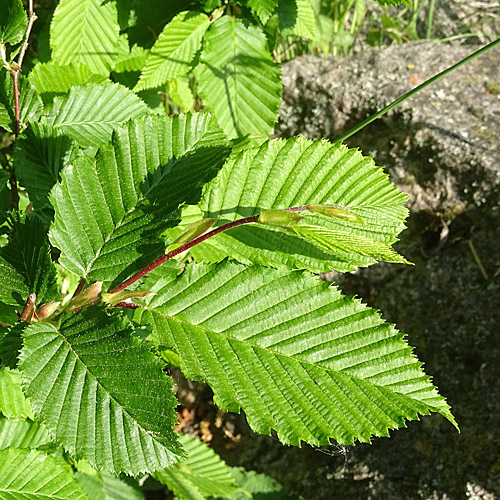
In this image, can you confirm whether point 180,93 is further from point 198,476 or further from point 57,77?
point 198,476

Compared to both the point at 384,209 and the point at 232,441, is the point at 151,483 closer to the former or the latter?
the point at 232,441

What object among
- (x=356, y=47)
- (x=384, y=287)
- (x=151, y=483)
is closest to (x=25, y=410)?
(x=151, y=483)

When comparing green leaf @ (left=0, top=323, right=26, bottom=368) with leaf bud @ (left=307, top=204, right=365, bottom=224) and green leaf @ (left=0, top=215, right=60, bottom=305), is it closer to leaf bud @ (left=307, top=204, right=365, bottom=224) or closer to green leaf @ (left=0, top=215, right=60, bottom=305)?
green leaf @ (left=0, top=215, right=60, bottom=305)

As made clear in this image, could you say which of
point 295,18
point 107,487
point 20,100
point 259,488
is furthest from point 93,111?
point 259,488

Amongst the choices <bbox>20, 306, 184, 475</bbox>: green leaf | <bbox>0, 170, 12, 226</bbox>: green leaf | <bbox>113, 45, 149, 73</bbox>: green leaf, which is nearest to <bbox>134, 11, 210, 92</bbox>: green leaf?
<bbox>113, 45, 149, 73</bbox>: green leaf

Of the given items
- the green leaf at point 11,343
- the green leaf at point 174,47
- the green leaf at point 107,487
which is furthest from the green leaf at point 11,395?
the green leaf at point 174,47

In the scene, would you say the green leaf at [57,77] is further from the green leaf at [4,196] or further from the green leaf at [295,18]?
the green leaf at [295,18]
